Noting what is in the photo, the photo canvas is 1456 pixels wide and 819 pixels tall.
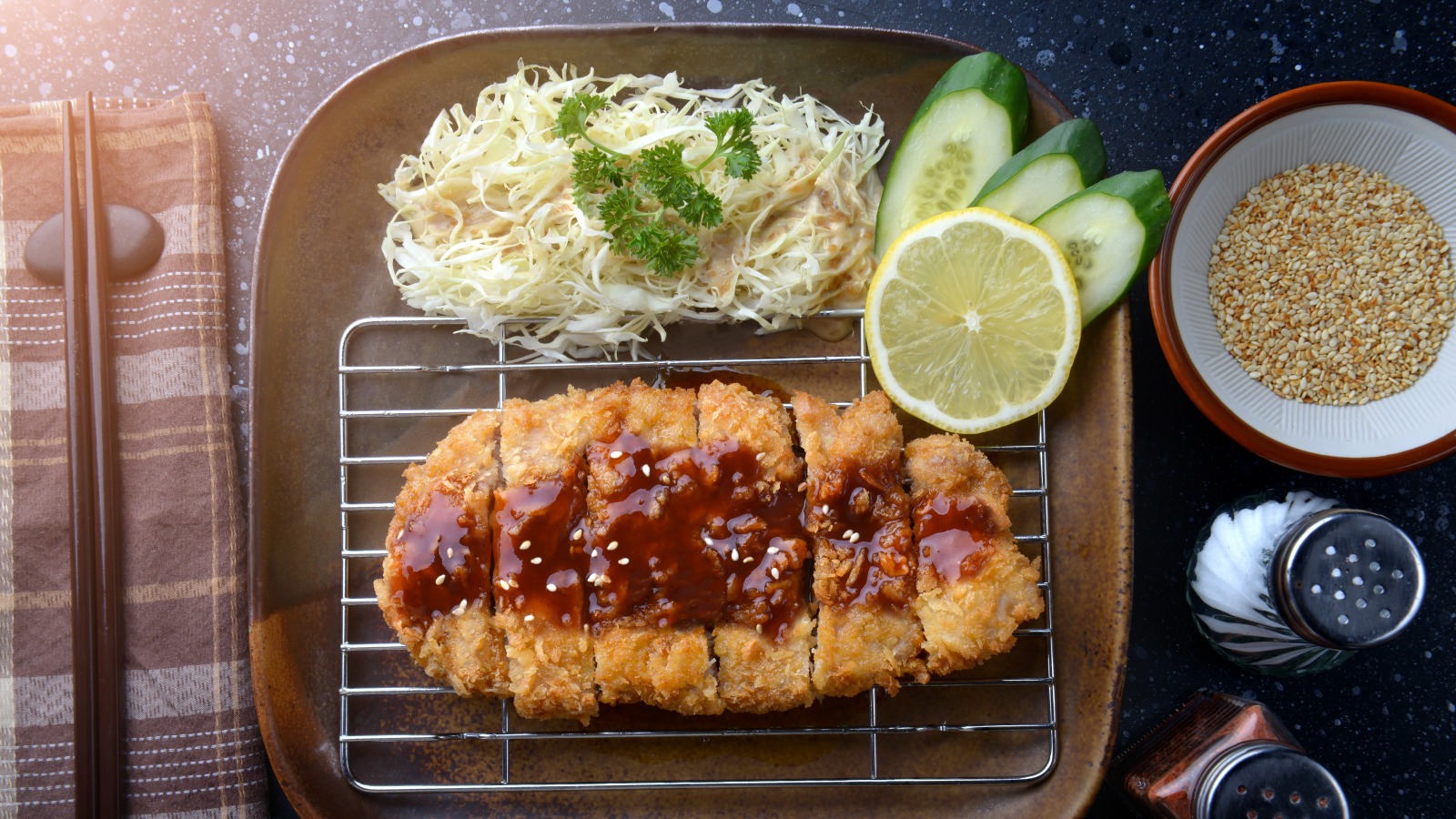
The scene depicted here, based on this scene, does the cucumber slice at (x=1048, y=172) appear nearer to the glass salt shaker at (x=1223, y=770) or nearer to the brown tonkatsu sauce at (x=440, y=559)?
the glass salt shaker at (x=1223, y=770)

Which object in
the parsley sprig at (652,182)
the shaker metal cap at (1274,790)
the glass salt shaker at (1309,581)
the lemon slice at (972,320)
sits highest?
the parsley sprig at (652,182)

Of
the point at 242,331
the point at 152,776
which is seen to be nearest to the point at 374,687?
the point at 152,776

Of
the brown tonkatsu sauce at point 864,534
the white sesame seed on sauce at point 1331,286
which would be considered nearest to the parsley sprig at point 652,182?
the brown tonkatsu sauce at point 864,534

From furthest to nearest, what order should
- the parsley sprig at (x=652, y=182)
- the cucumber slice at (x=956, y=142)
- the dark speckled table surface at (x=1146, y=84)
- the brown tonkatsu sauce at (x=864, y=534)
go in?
the dark speckled table surface at (x=1146, y=84) < the cucumber slice at (x=956, y=142) < the parsley sprig at (x=652, y=182) < the brown tonkatsu sauce at (x=864, y=534)

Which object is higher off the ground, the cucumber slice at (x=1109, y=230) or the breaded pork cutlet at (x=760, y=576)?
the cucumber slice at (x=1109, y=230)

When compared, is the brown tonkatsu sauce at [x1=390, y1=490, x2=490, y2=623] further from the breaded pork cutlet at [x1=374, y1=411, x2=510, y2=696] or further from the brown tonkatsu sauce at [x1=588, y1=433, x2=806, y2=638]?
the brown tonkatsu sauce at [x1=588, y1=433, x2=806, y2=638]

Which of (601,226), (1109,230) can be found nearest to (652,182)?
(601,226)

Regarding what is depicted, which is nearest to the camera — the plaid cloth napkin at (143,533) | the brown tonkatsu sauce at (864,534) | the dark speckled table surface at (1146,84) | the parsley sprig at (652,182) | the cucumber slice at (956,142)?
the brown tonkatsu sauce at (864,534)
